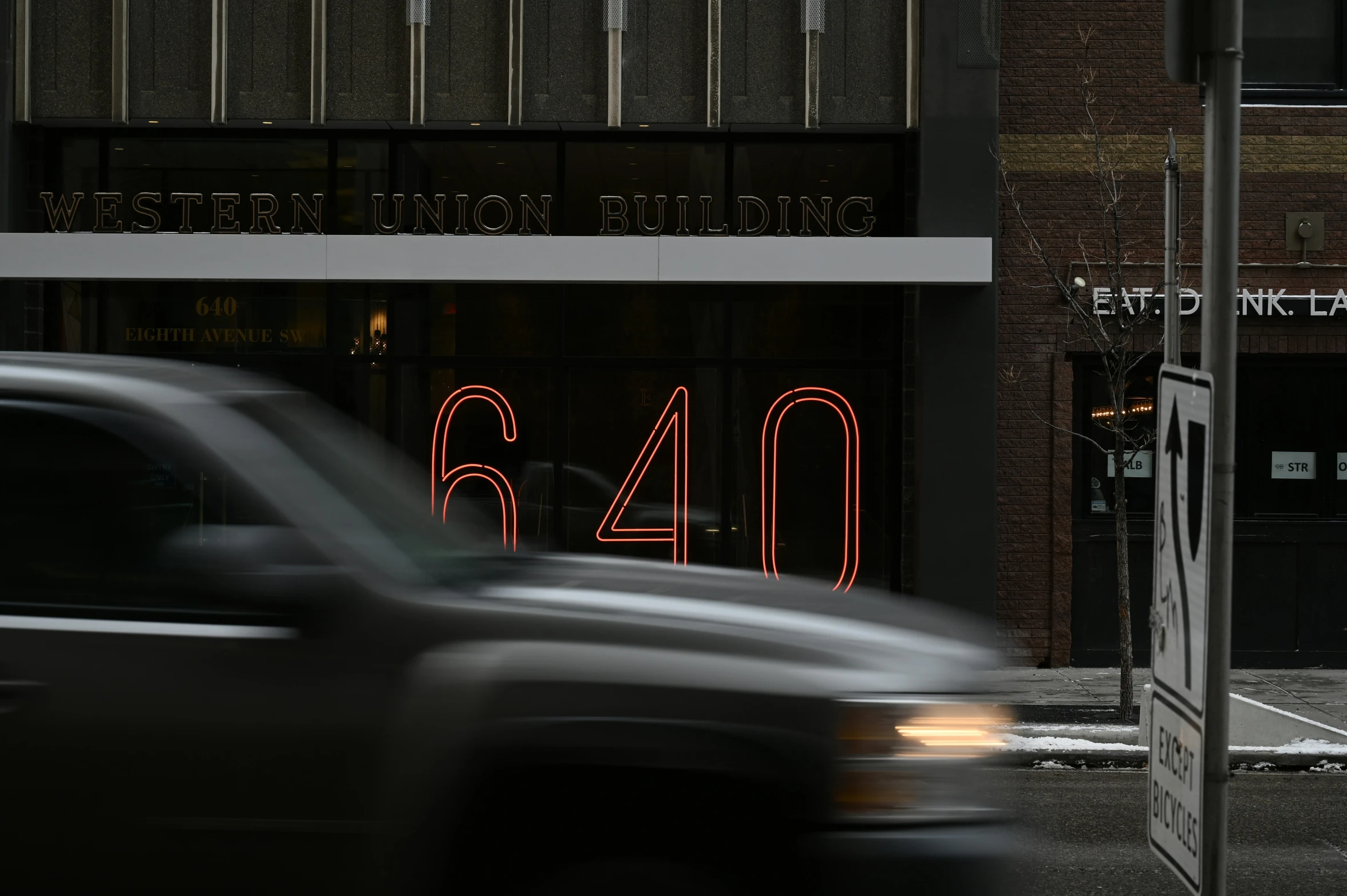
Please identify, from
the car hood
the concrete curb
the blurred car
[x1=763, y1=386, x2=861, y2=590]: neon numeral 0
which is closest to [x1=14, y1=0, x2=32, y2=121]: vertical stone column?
[x1=763, y1=386, x2=861, y2=590]: neon numeral 0

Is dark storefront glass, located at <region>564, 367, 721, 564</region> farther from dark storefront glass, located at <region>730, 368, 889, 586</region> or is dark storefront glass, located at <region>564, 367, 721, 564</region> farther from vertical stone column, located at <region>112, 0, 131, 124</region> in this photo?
vertical stone column, located at <region>112, 0, 131, 124</region>

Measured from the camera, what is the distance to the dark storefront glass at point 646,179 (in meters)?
13.8

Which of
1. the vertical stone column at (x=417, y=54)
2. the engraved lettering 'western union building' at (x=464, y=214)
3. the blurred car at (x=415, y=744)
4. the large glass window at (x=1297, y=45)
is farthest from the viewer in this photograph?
the large glass window at (x=1297, y=45)

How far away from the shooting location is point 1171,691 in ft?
13.3

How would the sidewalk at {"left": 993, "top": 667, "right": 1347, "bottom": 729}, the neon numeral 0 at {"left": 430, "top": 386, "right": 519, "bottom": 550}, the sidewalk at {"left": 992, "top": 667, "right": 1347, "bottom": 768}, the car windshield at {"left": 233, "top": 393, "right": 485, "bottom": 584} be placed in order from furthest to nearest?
the neon numeral 0 at {"left": 430, "top": 386, "right": 519, "bottom": 550} < the sidewalk at {"left": 993, "top": 667, "right": 1347, "bottom": 729} < the sidewalk at {"left": 992, "top": 667, "right": 1347, "bottom": 768} < the car windshield at {"left": 233, "top": 393, "right": 485, "bottom": 584}

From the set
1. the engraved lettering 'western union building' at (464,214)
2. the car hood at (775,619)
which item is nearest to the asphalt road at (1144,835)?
the car hood at (775,619)

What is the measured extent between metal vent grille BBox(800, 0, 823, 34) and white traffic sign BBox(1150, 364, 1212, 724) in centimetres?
976

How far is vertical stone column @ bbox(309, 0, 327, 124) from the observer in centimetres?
1322

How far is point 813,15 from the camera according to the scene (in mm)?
13219

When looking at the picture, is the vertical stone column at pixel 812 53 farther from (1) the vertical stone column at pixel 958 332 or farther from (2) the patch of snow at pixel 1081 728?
(2) the patch of snow at pixel 1081 728

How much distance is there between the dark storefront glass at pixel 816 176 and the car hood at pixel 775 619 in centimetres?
1006

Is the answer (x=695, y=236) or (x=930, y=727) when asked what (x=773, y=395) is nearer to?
(x=695, y=236)

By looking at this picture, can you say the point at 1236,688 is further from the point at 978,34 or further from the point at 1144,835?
the point at 978,34

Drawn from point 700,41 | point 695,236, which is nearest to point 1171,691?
point 695,236
